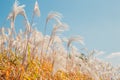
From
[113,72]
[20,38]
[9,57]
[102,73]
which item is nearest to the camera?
[9,57]

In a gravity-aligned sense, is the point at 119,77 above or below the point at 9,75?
above

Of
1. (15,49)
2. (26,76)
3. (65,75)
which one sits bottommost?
(26,76)

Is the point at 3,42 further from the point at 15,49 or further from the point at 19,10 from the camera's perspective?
the point at 19,10

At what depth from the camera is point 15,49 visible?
826 centimetres

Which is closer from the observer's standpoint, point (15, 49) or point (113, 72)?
point (15, 49)

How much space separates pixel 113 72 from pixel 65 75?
278cm

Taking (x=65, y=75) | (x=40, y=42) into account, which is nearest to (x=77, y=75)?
(x=65, y=75)

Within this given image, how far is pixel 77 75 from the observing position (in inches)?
356

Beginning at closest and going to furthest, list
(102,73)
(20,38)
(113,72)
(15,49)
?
(15,49) → (20,38) → (102,73) → (113,72)

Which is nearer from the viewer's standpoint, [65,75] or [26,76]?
[26,76]

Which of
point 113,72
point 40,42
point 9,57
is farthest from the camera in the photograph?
point 113,72

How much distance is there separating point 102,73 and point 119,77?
1118 mm

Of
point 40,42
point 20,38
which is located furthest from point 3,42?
point 40,42

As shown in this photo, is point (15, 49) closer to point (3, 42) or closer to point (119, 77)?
point (3, 42)
